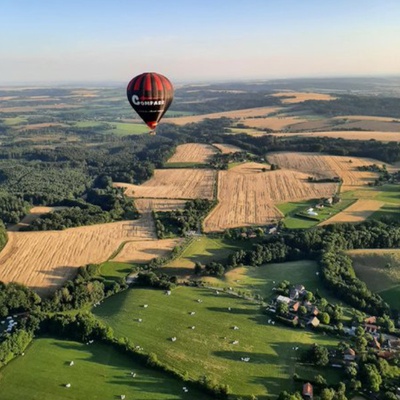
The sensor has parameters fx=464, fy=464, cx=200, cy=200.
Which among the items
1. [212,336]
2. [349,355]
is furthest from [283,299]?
[349,355]

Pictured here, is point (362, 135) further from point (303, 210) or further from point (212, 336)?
point (212, 336)

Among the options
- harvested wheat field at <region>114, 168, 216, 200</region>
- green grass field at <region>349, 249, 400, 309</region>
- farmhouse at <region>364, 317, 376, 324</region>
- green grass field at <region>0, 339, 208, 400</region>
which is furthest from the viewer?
harvested wheat field at <region>114, 168, 216, 200</region>

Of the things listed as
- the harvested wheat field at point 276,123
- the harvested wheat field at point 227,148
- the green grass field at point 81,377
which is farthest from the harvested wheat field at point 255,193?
the harvested wheat field at point 276,123

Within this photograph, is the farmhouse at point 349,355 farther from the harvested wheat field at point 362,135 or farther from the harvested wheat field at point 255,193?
the harvested wheat field at point 362,135

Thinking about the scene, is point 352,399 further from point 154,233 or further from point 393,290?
point 154,233

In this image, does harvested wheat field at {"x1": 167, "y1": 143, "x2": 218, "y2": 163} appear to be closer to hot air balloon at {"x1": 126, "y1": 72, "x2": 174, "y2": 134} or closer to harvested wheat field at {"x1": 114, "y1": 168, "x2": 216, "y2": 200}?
harvested wheat field at {"x1": 114, "y1": 168, "x2": 216, "y2": 200}

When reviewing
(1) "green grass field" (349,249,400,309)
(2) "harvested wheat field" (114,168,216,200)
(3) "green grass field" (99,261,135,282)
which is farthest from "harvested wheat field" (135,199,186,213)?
(1) "green grass field" (349,249,400,309)

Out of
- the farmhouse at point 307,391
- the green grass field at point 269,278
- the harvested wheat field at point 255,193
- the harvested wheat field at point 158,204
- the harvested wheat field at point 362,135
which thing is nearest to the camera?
the farmhouse at point 307,391
